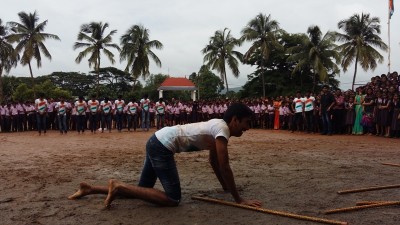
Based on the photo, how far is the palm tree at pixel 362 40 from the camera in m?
33.6

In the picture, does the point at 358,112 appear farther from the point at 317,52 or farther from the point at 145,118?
the point at 317,52

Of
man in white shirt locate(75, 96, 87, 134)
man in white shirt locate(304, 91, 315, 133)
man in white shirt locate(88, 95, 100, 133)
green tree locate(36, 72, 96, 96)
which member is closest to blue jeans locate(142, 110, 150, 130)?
man in white shirt locate(88, 95, 100, 133)

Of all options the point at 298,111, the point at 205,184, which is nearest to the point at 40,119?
the point at 298,111

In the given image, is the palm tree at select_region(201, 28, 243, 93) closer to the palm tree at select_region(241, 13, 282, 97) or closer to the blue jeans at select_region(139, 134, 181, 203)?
the palm tree at select_region(241, 13, 282, 97)

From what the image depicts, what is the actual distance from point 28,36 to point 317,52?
82.0 feet

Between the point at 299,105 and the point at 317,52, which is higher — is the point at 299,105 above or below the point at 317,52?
below

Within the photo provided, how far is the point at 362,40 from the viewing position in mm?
33844

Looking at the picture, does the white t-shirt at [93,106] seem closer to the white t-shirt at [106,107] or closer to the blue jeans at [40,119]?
the white t-shirt at [106,107]

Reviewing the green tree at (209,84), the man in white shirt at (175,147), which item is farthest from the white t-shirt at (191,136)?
the green tree at (209,84)

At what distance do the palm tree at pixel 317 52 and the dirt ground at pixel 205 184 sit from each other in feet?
84.0

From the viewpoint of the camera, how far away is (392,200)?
4.81 metres

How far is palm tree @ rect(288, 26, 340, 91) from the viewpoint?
3434 cm

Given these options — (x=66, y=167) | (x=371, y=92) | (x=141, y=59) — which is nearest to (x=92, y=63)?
(x=141, y=59)

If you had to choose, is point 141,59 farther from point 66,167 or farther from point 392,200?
point 392,200
